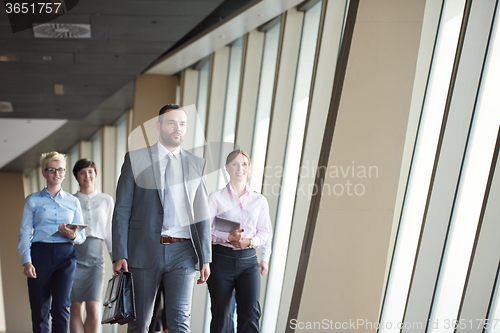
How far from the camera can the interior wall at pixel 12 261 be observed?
11.3 metres

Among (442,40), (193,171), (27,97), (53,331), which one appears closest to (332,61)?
(442,40)

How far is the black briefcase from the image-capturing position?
2.85 m

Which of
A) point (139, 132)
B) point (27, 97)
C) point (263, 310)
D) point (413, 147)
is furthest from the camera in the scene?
point (27, 97)

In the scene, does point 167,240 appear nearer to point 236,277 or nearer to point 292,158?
point 236,277

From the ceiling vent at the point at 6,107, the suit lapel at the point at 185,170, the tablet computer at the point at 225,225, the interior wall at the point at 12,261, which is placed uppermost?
the suit lapel at the point at 185,170

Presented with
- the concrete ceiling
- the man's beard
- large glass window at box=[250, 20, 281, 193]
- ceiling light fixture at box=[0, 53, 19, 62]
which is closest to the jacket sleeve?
the man's beard

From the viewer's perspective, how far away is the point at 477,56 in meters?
3.84

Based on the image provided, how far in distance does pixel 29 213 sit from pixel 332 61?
117 inches

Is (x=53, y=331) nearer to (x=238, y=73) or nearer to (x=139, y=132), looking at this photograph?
(x=139, y=132)

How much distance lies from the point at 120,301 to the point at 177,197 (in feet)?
2.13

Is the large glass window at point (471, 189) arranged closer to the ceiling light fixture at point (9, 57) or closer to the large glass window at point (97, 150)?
the ceiling light fixture at point (9, 57)

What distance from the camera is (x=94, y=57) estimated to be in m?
7.67

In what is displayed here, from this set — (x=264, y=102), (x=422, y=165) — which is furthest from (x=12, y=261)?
(x=422, y=165)

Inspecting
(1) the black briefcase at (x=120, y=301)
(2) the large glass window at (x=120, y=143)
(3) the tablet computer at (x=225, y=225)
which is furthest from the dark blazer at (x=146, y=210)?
(2) the large glass window at (x=120, y=143)
